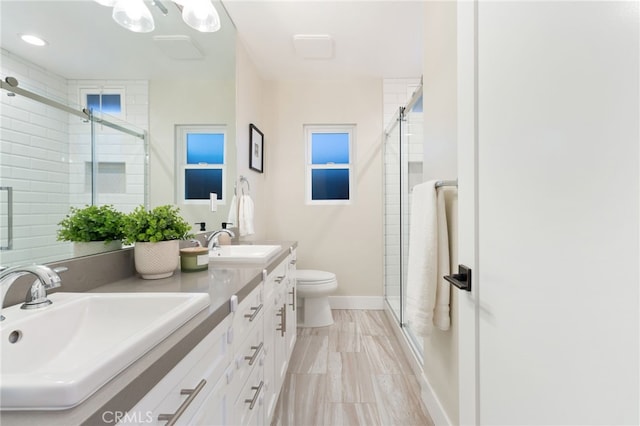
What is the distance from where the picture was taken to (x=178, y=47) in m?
1.64

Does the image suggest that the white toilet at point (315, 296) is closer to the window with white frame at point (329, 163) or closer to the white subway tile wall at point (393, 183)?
the white subway tile wall at point (393, 183)

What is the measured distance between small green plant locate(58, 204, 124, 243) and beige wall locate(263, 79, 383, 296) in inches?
87.3

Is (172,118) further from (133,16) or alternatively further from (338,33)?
(338,33)

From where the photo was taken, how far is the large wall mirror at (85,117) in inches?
33.6

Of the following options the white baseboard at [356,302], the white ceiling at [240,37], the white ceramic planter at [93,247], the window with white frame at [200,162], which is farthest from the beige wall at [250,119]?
the white ceramic planter at [93,247]

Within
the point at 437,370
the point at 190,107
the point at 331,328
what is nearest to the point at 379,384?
the point at 437,370

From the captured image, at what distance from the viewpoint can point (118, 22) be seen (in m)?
1.28

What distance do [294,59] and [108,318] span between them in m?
2.77

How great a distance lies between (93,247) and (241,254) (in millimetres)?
856

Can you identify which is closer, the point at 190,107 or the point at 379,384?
the point at 190,107

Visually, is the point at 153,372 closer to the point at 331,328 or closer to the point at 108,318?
the point at 108,318

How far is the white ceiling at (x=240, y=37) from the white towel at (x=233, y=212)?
89cm

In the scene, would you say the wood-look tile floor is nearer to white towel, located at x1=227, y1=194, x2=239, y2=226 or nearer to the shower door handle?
white towel, located at x1=227, y1=194, x2=239, y2=226

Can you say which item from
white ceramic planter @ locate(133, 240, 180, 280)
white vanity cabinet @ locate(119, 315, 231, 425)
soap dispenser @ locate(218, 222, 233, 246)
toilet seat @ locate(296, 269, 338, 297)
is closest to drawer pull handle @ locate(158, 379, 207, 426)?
white vanity cabinet @ locate(119, 315, 231, 425)
